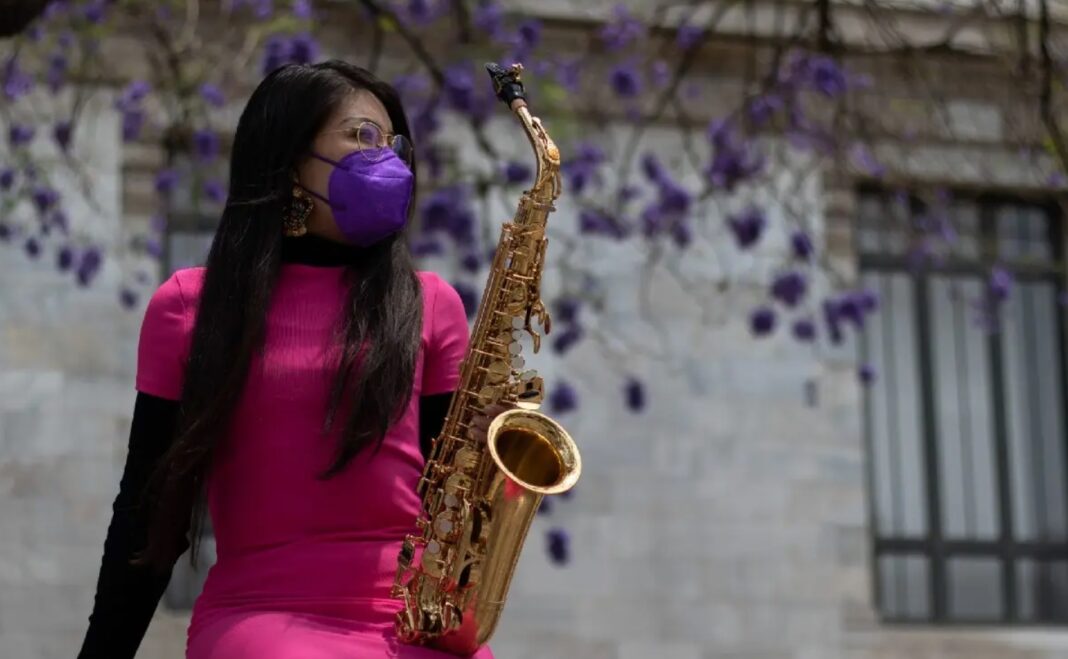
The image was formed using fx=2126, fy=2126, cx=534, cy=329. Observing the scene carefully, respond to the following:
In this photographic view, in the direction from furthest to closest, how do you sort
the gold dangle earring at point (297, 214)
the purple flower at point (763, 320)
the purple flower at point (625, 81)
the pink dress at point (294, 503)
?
1. the purple flower at point (763, 320)
2. the purple flower at point (625, 81)
3. the gold dangle earring at point (297, 214)
4. the pink dress at point (294, 503)

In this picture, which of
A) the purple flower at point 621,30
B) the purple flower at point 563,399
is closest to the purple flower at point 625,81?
the purple flower at point 621,30

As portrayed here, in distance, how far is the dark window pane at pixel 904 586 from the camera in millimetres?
11688

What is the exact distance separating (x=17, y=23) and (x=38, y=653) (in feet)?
15.0

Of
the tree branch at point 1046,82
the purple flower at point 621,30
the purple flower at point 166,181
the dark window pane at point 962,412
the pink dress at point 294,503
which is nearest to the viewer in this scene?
the pink dress at point 294,503

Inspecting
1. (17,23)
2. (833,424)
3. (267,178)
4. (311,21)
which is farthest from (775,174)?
(267,178)

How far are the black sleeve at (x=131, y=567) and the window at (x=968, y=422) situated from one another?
8267mm

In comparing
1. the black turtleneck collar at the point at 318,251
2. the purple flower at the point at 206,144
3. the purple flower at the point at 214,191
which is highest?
the black turtleneck collar at the point at 318,251

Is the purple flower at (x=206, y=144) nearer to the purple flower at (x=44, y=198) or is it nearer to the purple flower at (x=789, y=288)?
the purple flower at (x=44, y=198)

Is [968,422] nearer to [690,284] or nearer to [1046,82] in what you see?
[690,284]

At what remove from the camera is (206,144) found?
341 inches

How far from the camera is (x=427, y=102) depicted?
886 cm

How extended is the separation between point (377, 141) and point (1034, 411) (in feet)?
29.2

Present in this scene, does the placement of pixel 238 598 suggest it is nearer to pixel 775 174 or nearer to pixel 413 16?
pixel 413 16

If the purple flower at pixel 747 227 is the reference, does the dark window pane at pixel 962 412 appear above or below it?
below
